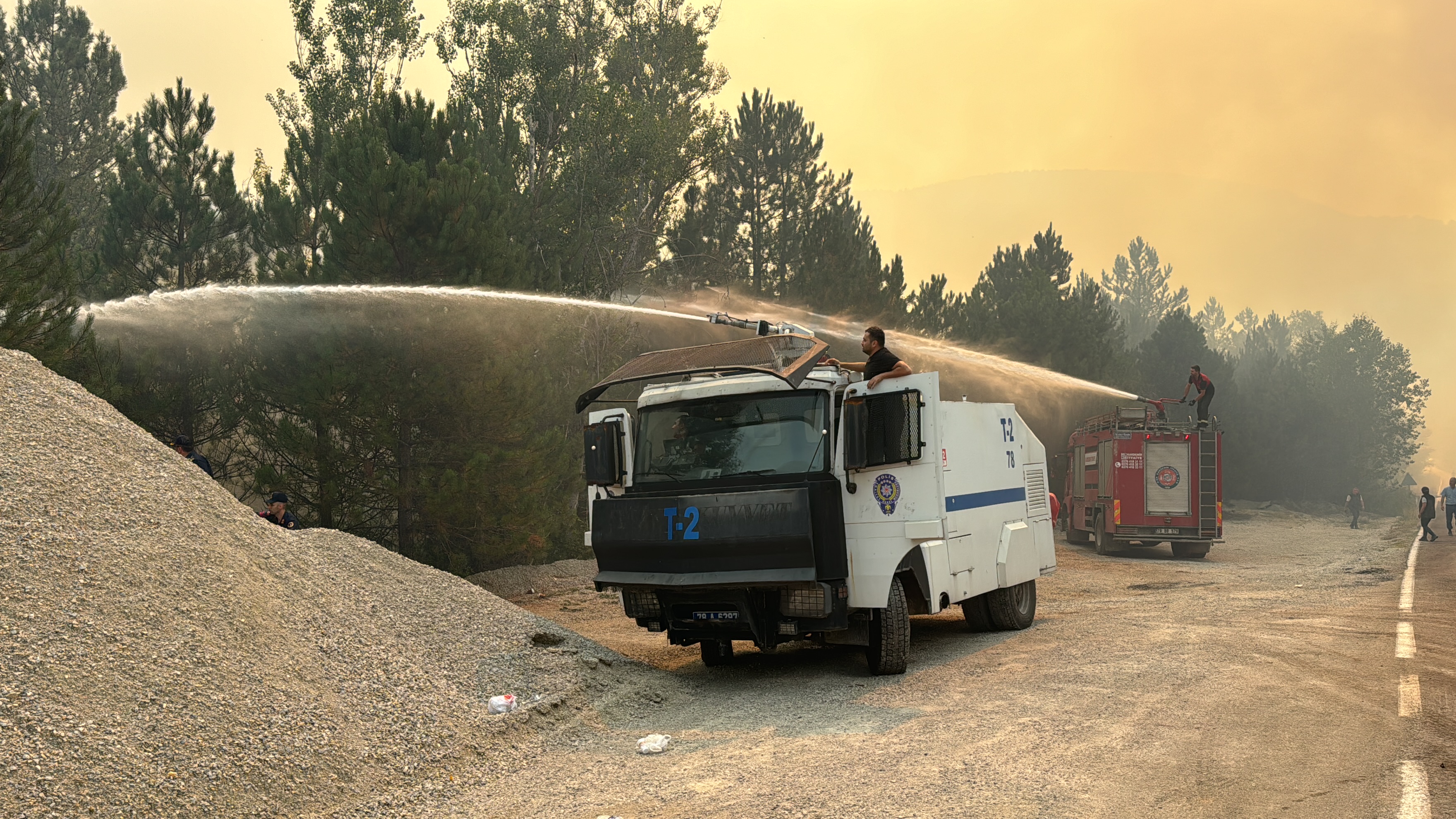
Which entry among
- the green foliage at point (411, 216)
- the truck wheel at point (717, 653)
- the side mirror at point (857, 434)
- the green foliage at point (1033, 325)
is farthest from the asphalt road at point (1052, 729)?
the green foliage at point (1033, 325)

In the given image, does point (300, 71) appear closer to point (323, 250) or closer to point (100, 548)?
point (323, 250)

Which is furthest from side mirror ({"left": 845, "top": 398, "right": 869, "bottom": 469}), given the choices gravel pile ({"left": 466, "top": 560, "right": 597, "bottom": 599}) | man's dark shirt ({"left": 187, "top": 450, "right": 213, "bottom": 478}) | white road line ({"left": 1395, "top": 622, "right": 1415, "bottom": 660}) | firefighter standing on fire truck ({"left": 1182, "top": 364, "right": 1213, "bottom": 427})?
firefighter standing on fire truck ({"left": 1182, "top": 364, "right": 1213, "bottom": 427})

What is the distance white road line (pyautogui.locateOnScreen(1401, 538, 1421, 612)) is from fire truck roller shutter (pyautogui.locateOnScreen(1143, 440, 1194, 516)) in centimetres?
448

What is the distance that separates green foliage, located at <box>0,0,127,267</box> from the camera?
4006 centimetres

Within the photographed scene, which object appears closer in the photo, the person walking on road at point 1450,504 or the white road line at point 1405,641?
the white road line at point 1405,641

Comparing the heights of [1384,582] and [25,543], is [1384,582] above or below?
below

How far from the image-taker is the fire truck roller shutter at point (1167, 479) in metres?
24.3

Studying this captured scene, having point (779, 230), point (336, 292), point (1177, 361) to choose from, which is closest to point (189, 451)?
point (336, 292)

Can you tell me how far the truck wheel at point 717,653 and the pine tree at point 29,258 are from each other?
9.15 m

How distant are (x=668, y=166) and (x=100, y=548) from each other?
77.8ft

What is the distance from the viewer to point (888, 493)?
9.52 meters

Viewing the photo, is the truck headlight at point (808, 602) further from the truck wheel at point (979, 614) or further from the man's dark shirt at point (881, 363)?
the truck wheel at point (979, 614)

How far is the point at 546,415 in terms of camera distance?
66.3ft

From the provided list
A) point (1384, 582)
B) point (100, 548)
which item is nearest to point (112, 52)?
point (100, 548)
